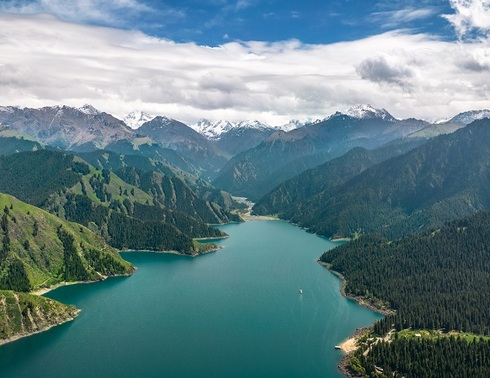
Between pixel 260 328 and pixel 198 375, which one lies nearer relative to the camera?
pixel 198 375

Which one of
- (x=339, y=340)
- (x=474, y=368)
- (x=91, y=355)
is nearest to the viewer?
(x=474, y=368)

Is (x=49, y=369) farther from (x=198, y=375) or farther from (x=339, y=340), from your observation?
(x=339, y=340)

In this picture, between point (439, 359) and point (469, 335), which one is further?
point (469, 335)

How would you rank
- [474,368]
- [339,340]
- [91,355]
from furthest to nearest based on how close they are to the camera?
[339,340], [91,355], [474,368]

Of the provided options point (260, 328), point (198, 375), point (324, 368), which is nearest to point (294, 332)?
point (260, 328)

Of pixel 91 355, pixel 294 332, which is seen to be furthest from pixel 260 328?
pixel 91 355

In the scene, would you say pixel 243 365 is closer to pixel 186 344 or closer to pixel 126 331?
pixel 186 344
